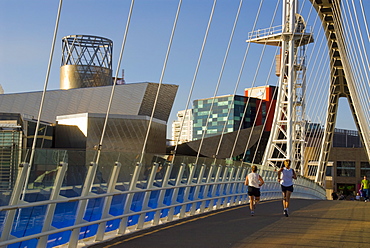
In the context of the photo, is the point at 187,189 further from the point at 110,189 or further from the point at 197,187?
the point at 110,189

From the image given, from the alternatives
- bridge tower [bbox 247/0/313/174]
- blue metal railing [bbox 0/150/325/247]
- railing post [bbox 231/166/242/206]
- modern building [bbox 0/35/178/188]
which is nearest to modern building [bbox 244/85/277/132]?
modern building [bbox 0/35/178/188]

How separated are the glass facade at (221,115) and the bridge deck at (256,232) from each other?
328 feet

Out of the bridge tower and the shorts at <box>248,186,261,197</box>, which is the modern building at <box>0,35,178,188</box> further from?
the shorts at <box>248,186,261,197</box>

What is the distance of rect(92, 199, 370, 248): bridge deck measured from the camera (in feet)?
33.5

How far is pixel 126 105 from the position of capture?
66.1 m

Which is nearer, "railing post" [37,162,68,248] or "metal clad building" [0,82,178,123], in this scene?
"railing post" [37,162,68,248]

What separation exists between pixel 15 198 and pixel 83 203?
222 cm

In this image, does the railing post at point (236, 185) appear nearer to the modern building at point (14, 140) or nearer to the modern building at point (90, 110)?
the modern building at point (14, 140)

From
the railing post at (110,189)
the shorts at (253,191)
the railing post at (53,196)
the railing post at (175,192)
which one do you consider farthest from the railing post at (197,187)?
the railing post at (53,196)

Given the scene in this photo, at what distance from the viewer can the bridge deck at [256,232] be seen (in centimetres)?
1020

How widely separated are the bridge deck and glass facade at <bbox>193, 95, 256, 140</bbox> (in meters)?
99.9

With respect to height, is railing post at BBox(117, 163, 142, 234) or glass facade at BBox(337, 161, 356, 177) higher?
railing post at BBox(117, 163, 142, 234)

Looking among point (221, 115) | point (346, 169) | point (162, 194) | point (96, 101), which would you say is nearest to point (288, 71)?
point (162, 194)

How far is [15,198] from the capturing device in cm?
776
